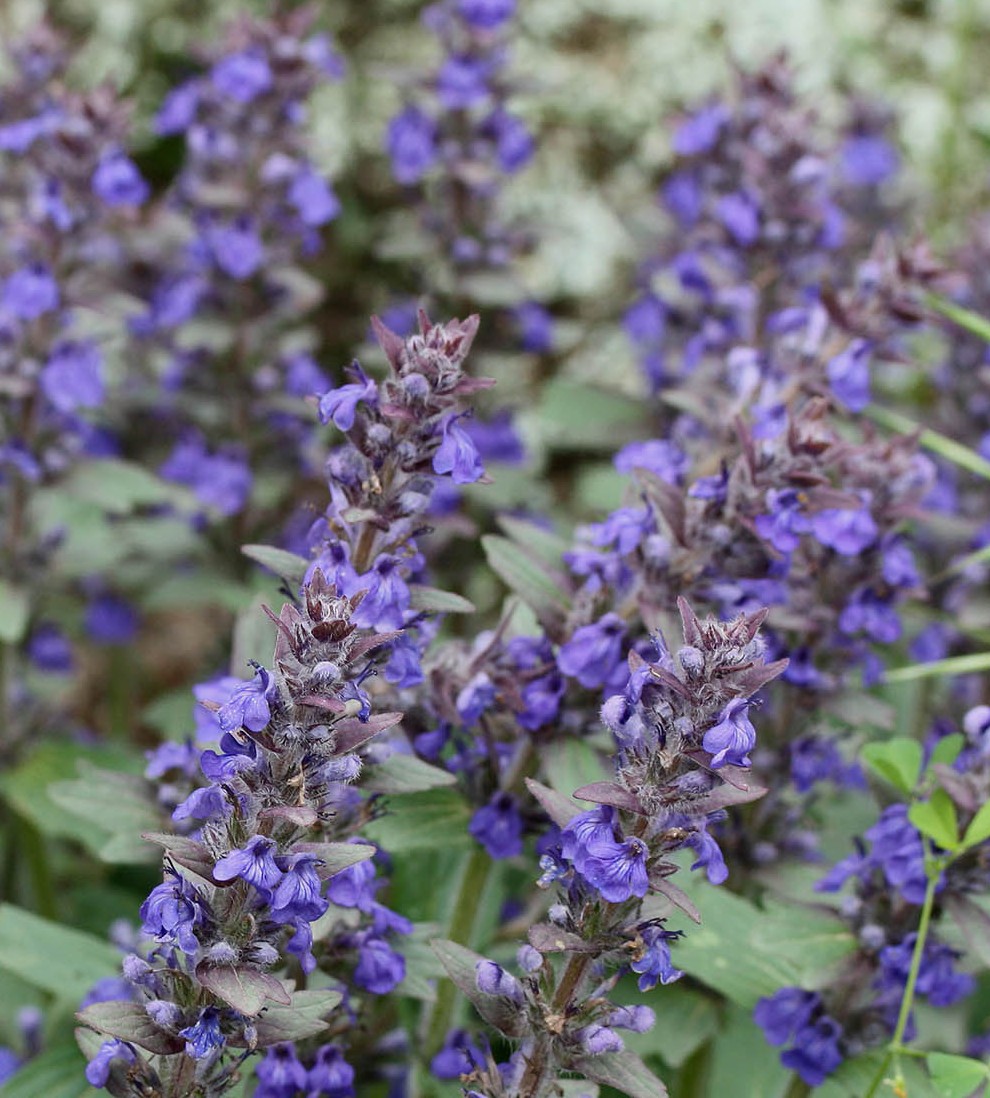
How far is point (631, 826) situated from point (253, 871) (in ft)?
1.95

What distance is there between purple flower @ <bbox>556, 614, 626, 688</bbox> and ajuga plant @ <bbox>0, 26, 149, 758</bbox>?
68.4 inches

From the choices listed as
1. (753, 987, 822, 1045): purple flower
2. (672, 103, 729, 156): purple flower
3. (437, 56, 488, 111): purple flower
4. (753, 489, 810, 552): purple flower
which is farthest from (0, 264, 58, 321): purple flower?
(753, 987, 822, 1045): purple flower

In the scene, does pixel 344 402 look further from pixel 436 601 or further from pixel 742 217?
pixel 742 217

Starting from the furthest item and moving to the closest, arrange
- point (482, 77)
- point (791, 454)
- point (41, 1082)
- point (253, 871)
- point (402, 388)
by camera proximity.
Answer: point (482, 77) < point (41, 1082) < point (791, 454) < point (402, 388) < point (253, 871)

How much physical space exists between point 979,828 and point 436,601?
3.40ft

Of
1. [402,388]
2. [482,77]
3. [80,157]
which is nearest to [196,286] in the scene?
[80,157]

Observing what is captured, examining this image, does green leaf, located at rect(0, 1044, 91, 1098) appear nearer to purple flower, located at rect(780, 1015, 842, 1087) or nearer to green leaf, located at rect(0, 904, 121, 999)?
green leaf, located at rect(0, 904, 121, 999)

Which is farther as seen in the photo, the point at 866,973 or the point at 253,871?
the point at 866,973

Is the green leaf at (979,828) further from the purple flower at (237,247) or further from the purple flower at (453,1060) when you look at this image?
the purple flower at (237,247)

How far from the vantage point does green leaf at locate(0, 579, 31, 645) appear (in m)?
3.76

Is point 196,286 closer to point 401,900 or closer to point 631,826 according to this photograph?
point 401,900

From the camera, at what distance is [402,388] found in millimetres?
2371

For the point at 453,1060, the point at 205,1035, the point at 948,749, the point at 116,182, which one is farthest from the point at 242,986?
the point at 116,182

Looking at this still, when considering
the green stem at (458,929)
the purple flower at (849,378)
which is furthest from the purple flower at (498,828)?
the purple flower at (849,378)
